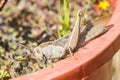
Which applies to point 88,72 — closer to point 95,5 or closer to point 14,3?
point 95,5

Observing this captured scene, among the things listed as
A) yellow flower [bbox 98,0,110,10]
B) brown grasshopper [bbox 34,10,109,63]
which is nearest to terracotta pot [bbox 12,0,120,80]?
brown grasshopper [bbox 34,10,109,63]

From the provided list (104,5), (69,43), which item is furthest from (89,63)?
(104,5)

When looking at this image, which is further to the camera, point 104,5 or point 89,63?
point 104,5

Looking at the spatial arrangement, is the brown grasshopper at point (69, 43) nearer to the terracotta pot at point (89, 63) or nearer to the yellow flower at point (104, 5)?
the terracotta pot at point (89, 63)

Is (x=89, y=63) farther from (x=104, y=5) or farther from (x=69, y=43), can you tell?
(x=104, y=5)

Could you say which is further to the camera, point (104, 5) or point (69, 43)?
point (104, 5)

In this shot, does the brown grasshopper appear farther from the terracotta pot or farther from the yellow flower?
the yellow flower

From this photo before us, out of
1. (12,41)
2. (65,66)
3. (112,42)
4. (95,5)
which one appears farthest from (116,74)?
(65,66)
